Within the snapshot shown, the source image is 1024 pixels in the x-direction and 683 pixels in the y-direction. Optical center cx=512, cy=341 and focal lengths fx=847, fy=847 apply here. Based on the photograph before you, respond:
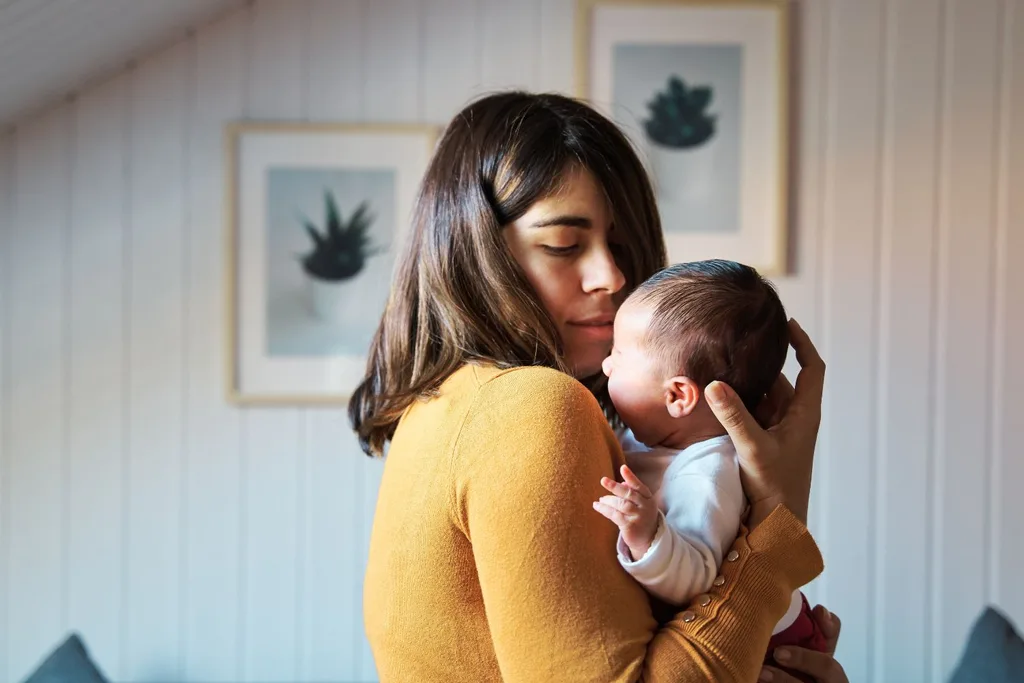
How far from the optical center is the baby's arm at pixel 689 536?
76cm

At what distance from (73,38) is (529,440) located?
177 centimetres

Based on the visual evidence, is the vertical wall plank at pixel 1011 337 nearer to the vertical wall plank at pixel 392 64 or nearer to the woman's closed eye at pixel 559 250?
the vertical wall plank at pixel 392 64

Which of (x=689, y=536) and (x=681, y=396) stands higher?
(x=681, y=396)

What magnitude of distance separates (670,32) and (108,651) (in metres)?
2.25

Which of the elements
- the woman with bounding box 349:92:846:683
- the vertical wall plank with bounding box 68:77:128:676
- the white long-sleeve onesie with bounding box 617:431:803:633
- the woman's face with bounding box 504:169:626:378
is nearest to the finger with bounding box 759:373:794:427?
the woman with bounding box 349:92:846:683

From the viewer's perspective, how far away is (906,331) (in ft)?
7.49

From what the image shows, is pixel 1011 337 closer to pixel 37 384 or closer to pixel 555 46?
pixel 555 46

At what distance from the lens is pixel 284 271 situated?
89.7 inches

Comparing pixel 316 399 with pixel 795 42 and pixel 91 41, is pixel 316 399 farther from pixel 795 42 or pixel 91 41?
pixel 795 42

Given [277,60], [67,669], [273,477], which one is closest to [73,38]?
[277,60]

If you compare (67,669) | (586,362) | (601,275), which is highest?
(601,275)

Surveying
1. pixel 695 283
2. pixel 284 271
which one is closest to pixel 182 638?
pixel 284 271

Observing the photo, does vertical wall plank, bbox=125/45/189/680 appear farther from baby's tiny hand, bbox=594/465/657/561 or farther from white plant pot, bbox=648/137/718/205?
baby's tiny hand, bbox=594/465/657/561

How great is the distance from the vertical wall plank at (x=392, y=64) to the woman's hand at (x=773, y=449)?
1.57 meters
